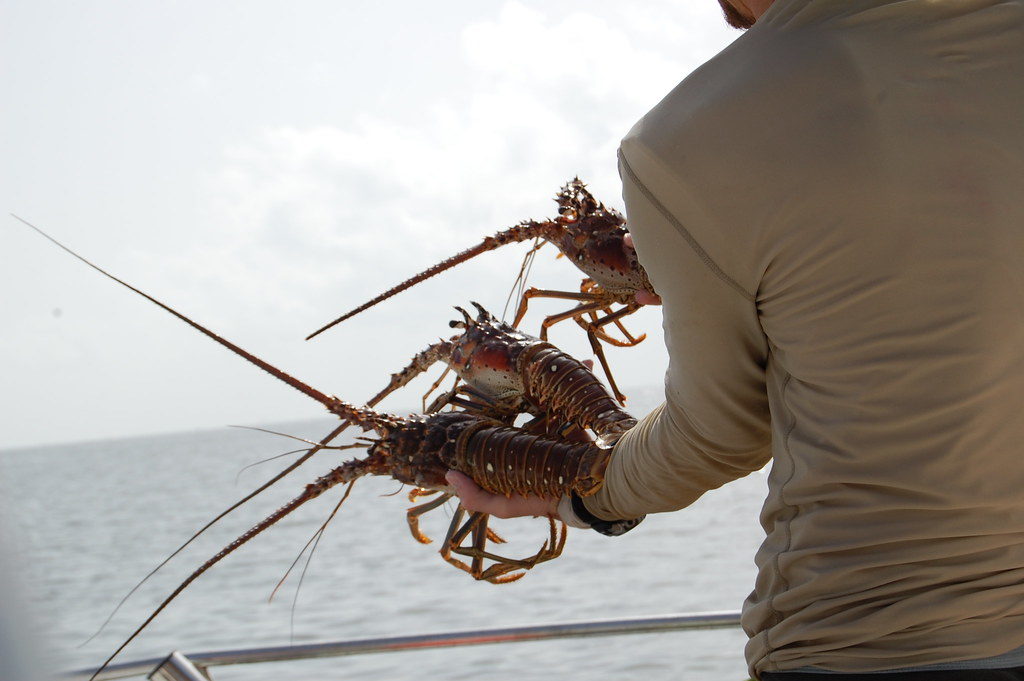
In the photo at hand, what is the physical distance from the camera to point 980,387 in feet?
3.27

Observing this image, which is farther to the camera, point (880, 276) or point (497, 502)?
point (497, 502)

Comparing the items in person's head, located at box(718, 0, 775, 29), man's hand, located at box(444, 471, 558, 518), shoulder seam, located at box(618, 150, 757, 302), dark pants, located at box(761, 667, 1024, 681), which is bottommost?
dark pants, located at box(761, 667, 1024, 681)

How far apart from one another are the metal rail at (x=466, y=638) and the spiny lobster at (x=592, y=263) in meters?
0.57

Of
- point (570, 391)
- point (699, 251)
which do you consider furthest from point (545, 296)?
point (699, 251)

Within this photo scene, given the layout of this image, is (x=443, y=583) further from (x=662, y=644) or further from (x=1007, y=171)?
(x=1007, y=171)

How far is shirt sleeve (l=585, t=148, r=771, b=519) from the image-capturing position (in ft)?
3.70

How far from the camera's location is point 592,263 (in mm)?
2510

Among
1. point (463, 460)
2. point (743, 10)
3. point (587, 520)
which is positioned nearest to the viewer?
point (743, 10)

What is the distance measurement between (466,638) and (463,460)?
1.84ft

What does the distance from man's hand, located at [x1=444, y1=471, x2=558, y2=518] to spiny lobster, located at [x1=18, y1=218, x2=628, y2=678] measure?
0.02 metres

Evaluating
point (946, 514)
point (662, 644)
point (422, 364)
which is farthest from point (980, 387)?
point (662, 644)

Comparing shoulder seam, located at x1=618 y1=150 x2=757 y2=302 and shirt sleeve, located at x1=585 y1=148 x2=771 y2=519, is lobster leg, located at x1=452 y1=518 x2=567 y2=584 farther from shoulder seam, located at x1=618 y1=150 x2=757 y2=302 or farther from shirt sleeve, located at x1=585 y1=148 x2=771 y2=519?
shoulder seam, located at x1=618 y1=150 x2=757 y2=302

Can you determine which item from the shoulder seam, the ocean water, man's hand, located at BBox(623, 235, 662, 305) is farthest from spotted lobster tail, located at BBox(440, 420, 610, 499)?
the ocean water

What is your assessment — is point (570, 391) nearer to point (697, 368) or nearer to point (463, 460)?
point (463, 460)
